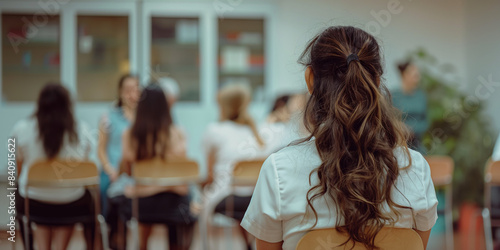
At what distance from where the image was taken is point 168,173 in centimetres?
323

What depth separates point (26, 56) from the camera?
401 cm

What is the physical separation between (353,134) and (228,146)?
2.31 meters

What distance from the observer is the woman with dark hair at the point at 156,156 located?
10.7 ft

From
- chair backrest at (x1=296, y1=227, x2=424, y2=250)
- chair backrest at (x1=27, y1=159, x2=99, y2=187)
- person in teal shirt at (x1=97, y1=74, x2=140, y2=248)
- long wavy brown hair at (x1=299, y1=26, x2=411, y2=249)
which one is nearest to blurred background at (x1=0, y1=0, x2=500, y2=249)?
person in teal shirt at (x1=97, y1=74, x2=140, y2=248)

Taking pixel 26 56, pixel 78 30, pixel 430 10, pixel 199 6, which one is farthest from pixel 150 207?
pixel 430 10

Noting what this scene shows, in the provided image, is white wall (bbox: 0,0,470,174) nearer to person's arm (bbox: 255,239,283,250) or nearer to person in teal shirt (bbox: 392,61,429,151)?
person in teal shirt (bbox: 392,61,429,151)

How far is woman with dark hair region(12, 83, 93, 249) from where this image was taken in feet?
10.4

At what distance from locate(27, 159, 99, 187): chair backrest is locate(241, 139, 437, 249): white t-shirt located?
6.87 ft

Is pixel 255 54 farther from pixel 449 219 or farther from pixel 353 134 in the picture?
pixel 353 134

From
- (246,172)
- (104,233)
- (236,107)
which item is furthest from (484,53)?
(104,233)

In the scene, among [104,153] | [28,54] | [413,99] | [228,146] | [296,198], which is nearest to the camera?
[296,198]

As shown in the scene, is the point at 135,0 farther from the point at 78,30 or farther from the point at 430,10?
the point at 430,10

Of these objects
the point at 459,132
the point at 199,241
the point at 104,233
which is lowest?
the point at 199,241

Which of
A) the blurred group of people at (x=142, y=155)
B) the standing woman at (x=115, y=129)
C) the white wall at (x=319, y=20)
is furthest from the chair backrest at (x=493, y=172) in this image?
the standing woman at (x=115, y=129)
